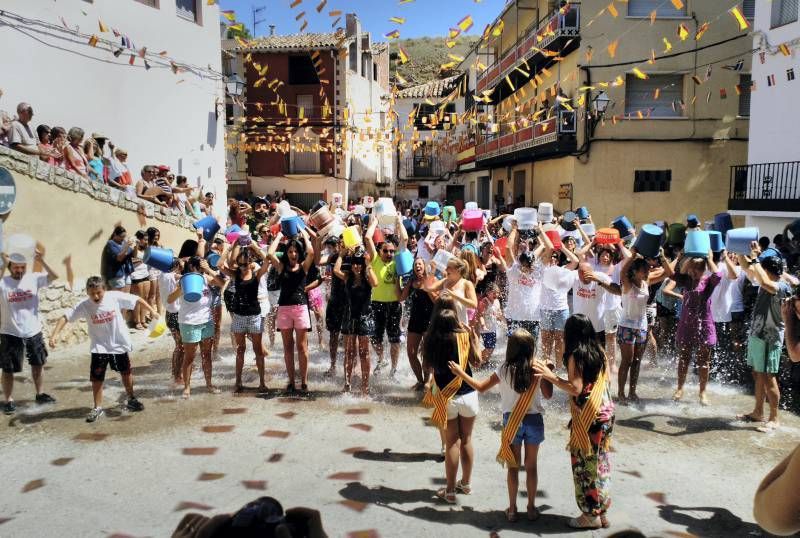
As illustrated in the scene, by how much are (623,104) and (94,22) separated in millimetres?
14194

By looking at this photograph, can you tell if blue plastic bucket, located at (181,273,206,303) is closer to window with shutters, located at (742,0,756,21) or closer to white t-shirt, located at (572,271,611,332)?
white t-shirt, located at (572,271,611,332)

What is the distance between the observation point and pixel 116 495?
4.40 meters

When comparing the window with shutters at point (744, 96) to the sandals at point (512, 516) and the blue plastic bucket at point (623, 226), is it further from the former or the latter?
the sandals at point (512, 516)

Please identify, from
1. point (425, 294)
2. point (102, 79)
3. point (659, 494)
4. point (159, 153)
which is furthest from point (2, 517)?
point (159, 153)

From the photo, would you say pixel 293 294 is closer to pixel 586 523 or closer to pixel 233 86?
pixel 586 523

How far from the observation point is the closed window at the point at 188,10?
14414mm

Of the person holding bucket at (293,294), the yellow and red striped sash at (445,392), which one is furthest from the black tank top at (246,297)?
the yellow and red striped sash at (445,392)

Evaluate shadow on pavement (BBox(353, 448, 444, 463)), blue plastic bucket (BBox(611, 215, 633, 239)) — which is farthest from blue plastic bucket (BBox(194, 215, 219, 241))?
blue plastic bucket (BBox(611, 215, 633, 239))

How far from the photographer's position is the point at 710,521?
4.11m

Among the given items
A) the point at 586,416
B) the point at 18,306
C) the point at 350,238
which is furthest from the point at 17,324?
the point at 586,416

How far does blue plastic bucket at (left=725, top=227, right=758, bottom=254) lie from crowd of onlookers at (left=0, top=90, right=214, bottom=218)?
8.96 m

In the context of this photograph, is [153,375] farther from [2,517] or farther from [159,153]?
[159,153]

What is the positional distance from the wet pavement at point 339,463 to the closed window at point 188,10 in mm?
10482

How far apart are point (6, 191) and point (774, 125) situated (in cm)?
1588
